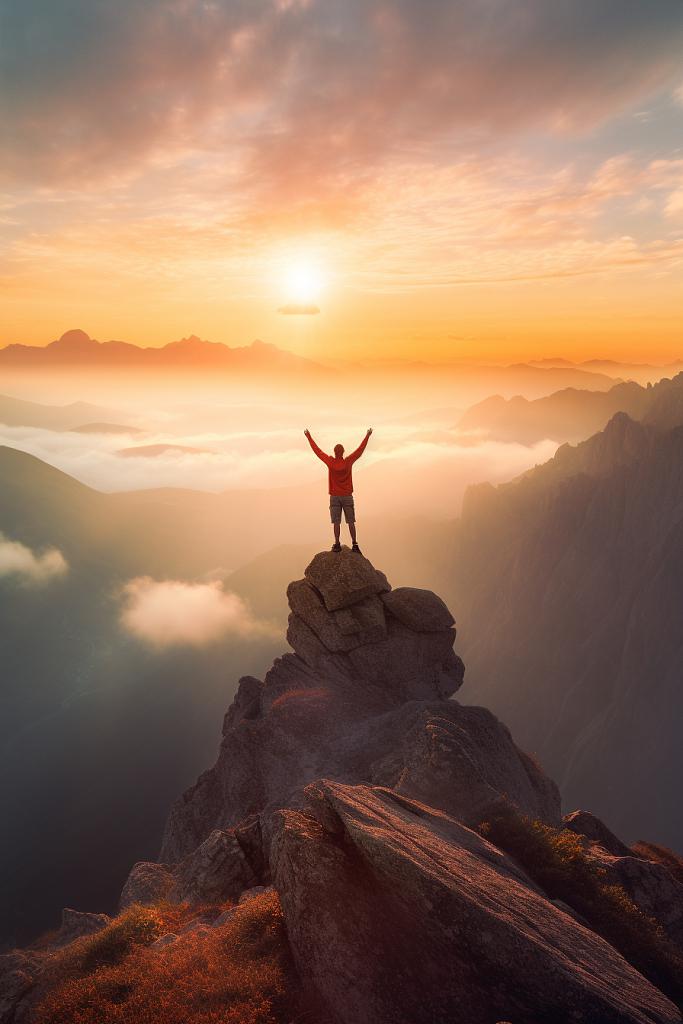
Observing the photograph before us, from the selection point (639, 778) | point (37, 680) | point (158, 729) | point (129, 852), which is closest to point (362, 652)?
point (639, 778)

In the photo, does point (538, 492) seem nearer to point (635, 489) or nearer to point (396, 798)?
point (635, 489)

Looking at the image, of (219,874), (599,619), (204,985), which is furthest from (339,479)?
(599,619)

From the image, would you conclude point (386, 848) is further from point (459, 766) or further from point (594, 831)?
point (594, 831)

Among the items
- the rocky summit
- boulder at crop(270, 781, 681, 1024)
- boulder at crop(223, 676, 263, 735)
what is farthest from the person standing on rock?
boulder at crop(223, 676, 263, 735)

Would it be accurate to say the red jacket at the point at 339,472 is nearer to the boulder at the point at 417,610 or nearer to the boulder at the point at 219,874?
the boulder at the point at 417,610

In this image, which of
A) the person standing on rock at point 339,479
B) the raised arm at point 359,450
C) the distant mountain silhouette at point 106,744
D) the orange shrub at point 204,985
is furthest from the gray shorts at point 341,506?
the distant mountain silhouette at point 106,744

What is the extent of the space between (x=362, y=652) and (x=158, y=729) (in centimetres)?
15001

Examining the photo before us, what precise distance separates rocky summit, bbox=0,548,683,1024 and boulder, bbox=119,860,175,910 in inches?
4.1

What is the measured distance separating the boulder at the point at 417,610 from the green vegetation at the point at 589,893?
512 inches

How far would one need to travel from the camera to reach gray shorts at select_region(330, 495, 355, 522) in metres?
24.4

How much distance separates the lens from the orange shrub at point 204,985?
8.95 m

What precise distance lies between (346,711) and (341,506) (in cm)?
1153

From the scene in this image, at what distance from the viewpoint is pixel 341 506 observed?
81.4 ft

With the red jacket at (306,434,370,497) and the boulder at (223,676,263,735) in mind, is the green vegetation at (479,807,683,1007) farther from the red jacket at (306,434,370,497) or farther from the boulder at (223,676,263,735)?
the boulder at (223,676,263,735)
